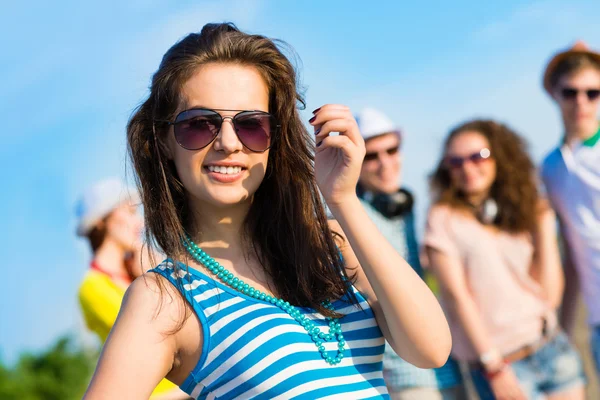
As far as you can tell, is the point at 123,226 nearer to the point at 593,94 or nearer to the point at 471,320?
the point at 471,320

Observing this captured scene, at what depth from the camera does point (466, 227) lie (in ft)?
15.3

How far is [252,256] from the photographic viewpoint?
7.40ft

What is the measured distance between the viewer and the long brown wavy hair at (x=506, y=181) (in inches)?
189

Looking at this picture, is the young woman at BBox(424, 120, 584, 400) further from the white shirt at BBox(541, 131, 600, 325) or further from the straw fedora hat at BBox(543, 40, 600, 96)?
the straw fedora hat at BBox(543, 40, 600, 96)

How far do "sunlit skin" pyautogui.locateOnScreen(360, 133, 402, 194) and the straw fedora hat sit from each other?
95cm

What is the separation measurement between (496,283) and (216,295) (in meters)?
2.80

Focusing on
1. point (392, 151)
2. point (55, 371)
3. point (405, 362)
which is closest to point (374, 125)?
point (392, 151)

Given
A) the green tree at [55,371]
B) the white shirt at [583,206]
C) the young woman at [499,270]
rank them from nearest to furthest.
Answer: the white shirt at [583,206]
the young woman at [499,270]
the green tree at [55,371]

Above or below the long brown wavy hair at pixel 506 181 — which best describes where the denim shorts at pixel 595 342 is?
below

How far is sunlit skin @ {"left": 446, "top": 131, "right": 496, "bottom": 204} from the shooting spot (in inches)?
191

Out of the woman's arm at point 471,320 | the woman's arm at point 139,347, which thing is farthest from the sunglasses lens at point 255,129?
the woman's arm at point 471,320

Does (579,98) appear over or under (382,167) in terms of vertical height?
over

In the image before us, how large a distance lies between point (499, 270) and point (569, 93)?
42.4 inches

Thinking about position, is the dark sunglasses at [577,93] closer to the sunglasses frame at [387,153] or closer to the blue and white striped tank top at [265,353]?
the sunglasses frame at [387,153]
